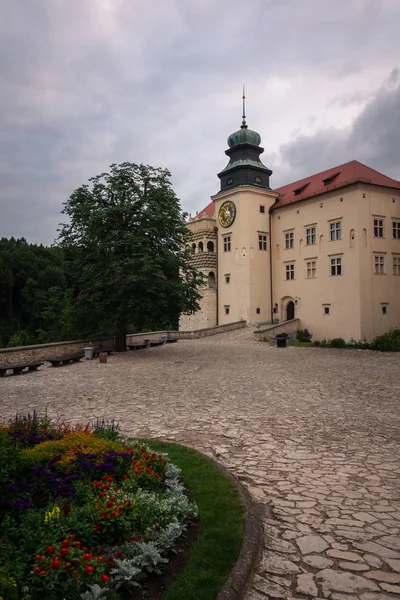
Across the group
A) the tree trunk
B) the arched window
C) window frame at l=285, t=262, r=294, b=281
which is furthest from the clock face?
the tree trunk

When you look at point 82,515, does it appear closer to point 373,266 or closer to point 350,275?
point 350,275

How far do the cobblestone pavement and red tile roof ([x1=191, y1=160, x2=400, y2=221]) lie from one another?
56.9ft

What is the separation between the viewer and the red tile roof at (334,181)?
3064cm

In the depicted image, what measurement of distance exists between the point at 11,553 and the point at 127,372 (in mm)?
13181

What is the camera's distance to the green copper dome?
39688 mm

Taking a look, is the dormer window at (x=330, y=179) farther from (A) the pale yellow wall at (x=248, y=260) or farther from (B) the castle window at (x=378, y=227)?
(A) the pale yellow wall at (x=248, y=260)

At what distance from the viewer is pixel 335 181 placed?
106 ft

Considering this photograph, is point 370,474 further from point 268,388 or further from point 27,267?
point 27,267

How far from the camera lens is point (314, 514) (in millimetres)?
4742

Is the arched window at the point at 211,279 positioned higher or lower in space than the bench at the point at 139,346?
higher

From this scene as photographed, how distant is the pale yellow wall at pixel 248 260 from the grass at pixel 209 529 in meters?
31.2

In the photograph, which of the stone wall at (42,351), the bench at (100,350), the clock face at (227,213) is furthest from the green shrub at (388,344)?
the clock face at (227,213)

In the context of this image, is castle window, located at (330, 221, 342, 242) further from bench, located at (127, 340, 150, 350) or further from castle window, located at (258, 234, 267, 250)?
bench, located at (127, 340, 150, 350)

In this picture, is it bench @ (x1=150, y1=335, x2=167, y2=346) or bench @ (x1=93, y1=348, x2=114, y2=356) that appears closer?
bench @ (x1=93, y1=348, x2=114, y2=356)
